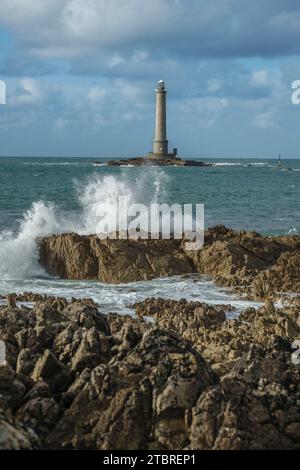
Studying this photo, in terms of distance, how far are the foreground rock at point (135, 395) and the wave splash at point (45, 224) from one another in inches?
348

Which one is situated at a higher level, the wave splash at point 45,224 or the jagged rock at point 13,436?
the jagged rock at point 13,436

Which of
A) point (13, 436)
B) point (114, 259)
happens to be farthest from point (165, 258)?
point (13, 436)

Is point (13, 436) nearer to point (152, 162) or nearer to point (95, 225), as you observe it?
point (95, 225)

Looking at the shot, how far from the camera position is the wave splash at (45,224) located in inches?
553

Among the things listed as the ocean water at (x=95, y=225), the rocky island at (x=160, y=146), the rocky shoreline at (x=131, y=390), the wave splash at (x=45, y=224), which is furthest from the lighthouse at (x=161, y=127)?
the rocky shoreline at (x=131, y=390)

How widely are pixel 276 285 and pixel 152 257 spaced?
2694 mm

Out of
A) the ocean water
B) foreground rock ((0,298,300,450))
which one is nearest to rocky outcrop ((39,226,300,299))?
the ocean water

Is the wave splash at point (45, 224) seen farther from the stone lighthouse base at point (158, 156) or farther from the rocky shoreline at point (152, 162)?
the rocky shoreline at point (152, 162)

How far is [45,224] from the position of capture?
17859mm

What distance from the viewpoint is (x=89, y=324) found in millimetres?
5582

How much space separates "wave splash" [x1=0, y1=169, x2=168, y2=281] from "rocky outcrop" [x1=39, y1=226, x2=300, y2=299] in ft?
1.28

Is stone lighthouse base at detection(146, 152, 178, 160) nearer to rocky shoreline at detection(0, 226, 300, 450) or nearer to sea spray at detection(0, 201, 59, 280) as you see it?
sea spray at detection(0, 201, 59, 280)
